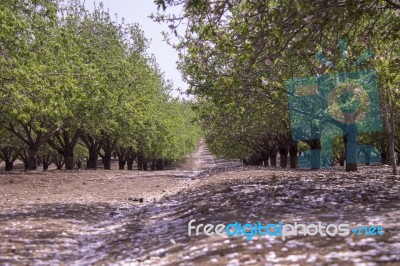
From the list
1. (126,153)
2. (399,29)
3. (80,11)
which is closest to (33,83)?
(399,29)

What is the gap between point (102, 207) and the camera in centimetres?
1555

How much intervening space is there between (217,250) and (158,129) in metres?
40.0

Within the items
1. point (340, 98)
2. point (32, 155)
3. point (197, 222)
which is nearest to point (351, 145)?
point (340, 98)

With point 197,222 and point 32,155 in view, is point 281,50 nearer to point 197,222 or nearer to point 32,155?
point 197,222

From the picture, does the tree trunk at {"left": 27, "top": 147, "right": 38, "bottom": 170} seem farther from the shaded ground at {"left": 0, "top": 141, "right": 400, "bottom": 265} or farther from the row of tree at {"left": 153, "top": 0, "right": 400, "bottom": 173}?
the shaded ground at {"left": 0, "top": 141, "right": 400, "bottom": 265}

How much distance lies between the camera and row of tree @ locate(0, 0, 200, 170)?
19391 millimetres
